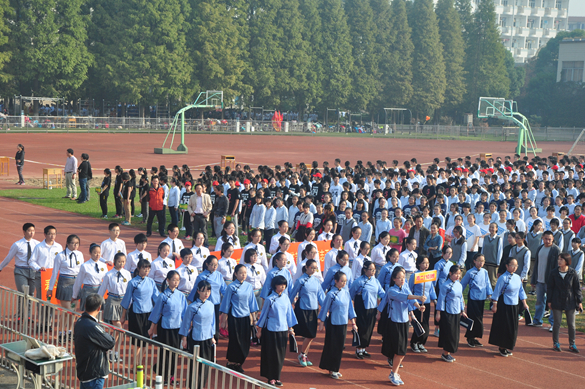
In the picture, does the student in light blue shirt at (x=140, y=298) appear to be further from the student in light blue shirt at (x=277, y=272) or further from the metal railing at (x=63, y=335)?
the student in light blue shirt at (x=277, y=272)

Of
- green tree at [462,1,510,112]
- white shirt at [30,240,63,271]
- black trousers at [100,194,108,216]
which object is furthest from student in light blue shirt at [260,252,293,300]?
green tree at [462,1,510,112]

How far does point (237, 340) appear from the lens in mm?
8281

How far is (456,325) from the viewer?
923 cm

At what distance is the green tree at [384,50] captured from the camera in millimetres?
71938

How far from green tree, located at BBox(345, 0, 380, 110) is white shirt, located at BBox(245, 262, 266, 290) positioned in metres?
61.9

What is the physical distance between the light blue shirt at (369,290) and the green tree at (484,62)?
72982 millimetres

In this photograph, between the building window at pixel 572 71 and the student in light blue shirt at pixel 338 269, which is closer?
the student in light blue shirt at pixel 338 269

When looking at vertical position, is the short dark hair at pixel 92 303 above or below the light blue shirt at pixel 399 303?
above

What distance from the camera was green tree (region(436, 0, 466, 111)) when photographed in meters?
76.2

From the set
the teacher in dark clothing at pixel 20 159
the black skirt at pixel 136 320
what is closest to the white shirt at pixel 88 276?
the black skirt at pixel 136 320

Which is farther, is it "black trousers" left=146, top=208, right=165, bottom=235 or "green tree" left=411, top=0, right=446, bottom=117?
"green tree" left=411, top=0, right=446, bottom=117

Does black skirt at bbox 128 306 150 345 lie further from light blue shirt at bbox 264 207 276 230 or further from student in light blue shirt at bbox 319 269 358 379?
light blue shirt at bbox 264 207 276 230

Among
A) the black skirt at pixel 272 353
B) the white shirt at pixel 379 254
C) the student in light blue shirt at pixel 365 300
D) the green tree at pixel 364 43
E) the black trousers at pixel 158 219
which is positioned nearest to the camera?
the black skirt at pixel 272 353

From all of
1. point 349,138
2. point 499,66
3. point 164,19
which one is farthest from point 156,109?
point 499,66
